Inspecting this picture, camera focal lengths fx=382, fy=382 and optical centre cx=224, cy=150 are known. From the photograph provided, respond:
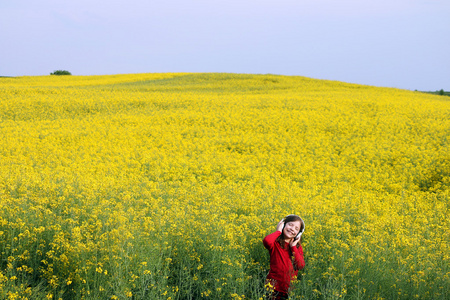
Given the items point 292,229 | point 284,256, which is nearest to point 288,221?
point 292,229

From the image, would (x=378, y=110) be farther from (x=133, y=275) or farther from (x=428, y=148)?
(x=133, y=275)

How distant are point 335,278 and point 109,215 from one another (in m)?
2.94

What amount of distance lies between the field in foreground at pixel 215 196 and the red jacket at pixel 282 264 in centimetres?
14

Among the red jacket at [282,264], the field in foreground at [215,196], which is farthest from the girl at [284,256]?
the field in foreground at [215,196]

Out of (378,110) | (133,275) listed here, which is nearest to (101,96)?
(378,110)

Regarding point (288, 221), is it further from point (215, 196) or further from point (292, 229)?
point (215, 196)

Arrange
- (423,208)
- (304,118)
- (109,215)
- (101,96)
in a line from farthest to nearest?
1. (101,96)
2. (304,118)
3. (423,208)
4. (109,215)

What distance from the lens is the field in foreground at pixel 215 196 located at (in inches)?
167

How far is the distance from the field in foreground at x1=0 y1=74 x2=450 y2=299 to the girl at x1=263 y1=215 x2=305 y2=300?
0.15m

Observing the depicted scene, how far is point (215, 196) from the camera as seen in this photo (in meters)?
6.60

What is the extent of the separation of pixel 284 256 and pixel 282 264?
9 centimetres

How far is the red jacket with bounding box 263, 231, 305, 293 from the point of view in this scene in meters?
4.35

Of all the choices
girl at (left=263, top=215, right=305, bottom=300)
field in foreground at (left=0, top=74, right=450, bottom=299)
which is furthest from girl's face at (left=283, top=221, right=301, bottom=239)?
field in foreground at (left=0, top=74, right=450, bottom=299)

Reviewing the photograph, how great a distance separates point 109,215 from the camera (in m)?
5.07
